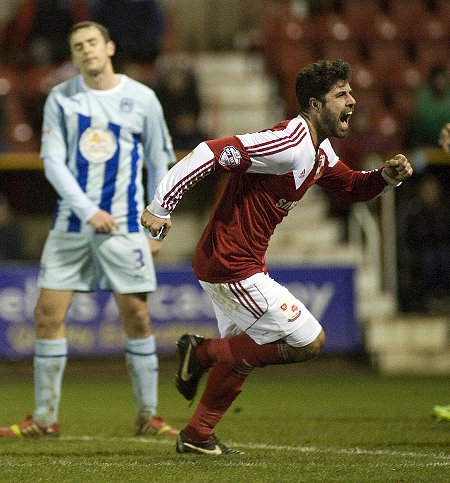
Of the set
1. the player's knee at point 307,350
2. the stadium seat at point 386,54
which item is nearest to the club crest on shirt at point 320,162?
the player's knee at point 307,350

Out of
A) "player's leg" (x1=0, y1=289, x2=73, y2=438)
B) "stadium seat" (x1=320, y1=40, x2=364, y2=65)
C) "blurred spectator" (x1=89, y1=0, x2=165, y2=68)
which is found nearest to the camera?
"player's leg" (x1=0, y1=289, x2=73, y2=438)

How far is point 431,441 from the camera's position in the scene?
659 cm

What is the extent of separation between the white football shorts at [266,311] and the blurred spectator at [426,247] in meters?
7.01

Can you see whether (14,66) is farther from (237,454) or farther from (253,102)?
(237,454)

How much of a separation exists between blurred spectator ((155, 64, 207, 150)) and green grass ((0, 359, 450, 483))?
2.66 meters

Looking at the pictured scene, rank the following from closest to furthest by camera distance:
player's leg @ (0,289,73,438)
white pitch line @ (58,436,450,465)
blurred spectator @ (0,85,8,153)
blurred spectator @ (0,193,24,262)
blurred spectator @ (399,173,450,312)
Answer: white pitch line @ (58,436,450,465) → player's leg @ (0,289,73,438) → blurred spectator @ (0,193,24,262) → blurred spectator @ (399,173,450,312) → blurred spectator @ (0,85,8,153)

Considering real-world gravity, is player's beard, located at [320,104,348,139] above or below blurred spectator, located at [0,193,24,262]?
above

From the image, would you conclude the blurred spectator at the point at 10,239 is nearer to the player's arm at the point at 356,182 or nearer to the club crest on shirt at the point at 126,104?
the club crest on shirt at the point at 126,104

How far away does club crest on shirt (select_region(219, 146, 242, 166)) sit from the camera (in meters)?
5.64

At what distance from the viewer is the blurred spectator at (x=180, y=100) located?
12961 millimetres

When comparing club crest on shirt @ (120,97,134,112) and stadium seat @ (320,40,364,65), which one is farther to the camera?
stadium seat @ (320,40,364,65)

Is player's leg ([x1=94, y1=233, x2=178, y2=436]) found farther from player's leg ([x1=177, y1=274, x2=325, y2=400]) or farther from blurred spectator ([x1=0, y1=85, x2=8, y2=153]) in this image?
blurred spectator ([x1=0, y1=85, x2=8, y2=153])

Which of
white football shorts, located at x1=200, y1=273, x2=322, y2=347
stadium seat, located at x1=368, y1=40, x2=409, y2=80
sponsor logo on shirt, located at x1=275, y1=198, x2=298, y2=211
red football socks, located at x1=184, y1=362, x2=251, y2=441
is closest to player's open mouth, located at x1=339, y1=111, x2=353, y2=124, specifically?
sponsor logo on shirt, located at x1=275, y1=198, x2=298, y2=211

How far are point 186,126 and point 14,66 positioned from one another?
287 cm
